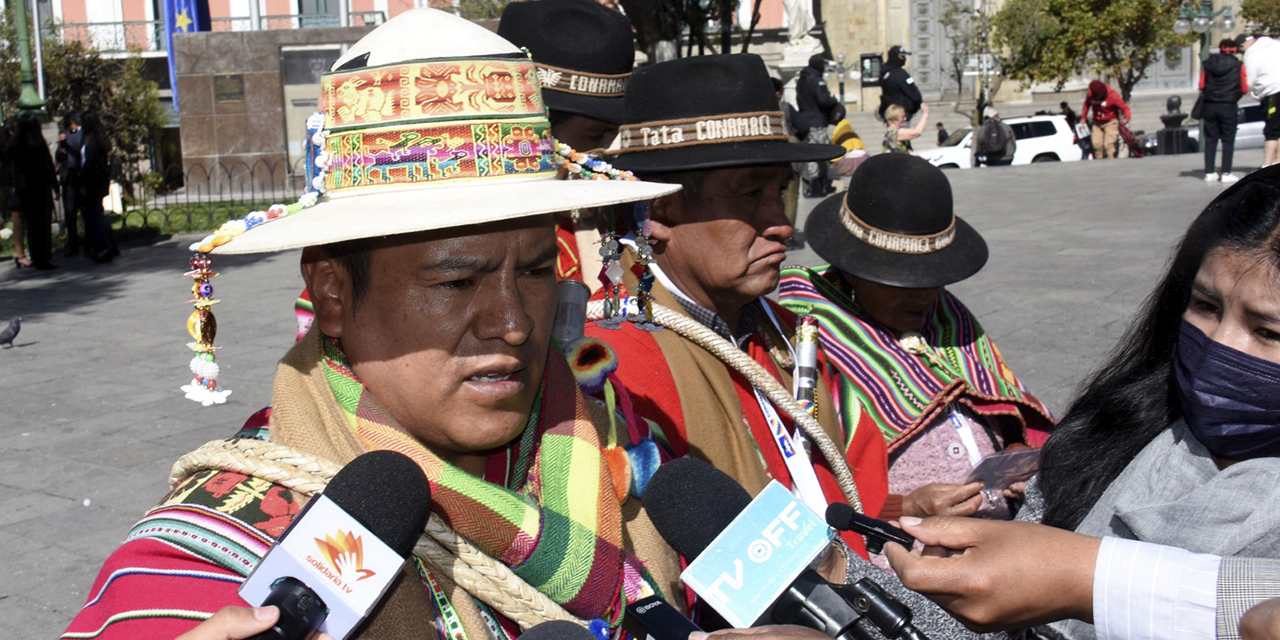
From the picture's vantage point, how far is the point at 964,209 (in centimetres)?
1562

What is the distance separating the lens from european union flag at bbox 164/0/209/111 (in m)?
25.8

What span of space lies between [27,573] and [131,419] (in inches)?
103

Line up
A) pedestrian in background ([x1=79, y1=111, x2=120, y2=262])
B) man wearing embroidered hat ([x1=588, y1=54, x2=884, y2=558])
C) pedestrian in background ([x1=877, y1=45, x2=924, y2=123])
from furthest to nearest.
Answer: pedestrian in background ([x1=877, y1=45, x2=924, y2=123]) → pedestrian in background ([x1=79, y1=111, x2=120, y2=262]) → man wearing embroidered hat ([x1=588, y1=54, x2=884, y2=558])

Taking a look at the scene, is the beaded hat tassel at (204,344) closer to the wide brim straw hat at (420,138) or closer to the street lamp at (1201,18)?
the wide brim straw hat at (420,138)

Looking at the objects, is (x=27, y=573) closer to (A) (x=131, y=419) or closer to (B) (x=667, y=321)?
(A) (x=131, y=419)

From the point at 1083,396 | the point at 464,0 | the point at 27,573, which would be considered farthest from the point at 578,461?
the point at 464,0

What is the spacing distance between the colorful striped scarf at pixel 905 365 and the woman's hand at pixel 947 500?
37 cm

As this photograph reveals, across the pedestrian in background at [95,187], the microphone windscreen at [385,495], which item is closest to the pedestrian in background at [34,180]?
the pedestrian in background at [95,187]

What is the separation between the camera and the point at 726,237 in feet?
10.5

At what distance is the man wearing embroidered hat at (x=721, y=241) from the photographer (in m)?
2.99

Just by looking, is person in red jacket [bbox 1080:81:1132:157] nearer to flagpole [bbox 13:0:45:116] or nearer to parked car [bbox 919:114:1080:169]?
parked car [bbox 919:114:1080:169]

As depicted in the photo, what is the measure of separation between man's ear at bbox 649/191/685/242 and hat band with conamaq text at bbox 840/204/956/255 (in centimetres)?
96

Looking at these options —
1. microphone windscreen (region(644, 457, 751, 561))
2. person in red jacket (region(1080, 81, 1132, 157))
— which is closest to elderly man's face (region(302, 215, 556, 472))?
microphone windscreen (region(644, 457, 751, 561))

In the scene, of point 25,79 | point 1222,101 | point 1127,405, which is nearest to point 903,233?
A: point 1127,405
